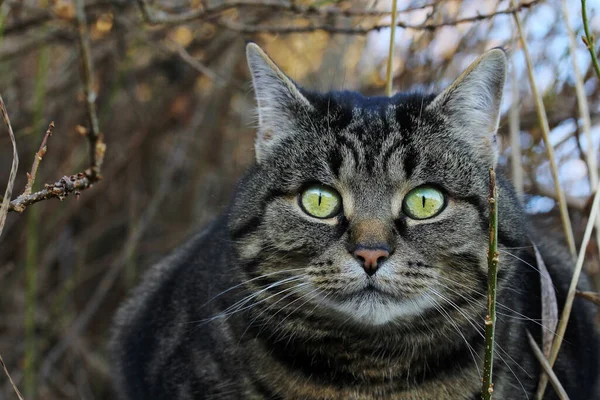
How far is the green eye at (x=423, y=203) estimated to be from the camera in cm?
180

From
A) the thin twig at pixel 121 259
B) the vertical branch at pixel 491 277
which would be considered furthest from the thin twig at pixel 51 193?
the thin twig at pixel 121 259

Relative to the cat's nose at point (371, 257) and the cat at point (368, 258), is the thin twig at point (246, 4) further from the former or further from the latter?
the cat's nose at point (371, 257)

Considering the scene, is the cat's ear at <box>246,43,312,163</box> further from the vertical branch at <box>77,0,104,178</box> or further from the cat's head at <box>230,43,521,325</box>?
the vertical branch at <box>77,0,104,178</box>

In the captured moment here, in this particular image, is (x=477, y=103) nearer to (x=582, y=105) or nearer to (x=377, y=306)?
(x=582, y=105)

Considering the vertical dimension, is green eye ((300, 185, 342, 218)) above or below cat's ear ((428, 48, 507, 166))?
below

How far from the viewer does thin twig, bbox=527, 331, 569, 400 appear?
191cm

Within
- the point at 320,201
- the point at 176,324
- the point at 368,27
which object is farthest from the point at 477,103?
the point at 176,324

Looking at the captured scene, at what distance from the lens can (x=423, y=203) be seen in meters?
1.81

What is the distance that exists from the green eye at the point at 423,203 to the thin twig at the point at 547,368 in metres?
0.55

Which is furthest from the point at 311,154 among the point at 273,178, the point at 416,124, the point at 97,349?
the point at 97,349

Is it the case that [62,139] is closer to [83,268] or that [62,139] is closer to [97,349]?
[83,268]

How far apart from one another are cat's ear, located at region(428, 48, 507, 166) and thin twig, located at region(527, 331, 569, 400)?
0.56 metres

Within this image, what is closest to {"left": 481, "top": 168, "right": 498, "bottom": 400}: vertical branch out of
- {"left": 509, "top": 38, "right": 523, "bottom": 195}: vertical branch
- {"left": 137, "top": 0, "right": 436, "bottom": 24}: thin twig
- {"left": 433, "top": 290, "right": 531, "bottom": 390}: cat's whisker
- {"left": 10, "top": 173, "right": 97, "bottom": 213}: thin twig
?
{"left": 433, "top": 290, "right": 531, "bottom": 390}: cat's whisker

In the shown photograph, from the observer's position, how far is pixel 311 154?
6.33ft
